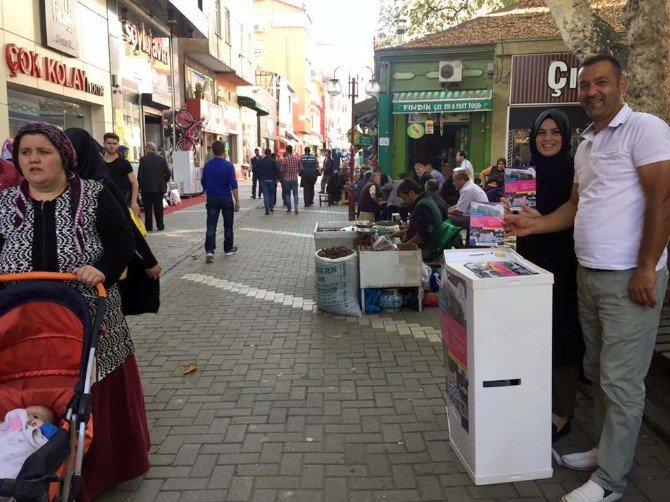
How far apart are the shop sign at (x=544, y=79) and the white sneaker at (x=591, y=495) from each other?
46.5ft

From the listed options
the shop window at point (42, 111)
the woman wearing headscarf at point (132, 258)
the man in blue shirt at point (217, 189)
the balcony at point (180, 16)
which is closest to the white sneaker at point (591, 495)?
the woman wearing headscarf at point (132, 258)

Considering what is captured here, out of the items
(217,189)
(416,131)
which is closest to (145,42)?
(416,131)

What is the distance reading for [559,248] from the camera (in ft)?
10.5

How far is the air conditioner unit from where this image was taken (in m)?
16.5

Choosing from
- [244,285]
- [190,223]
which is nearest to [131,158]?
[190,223]

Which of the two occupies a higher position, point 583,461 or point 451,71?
point 451,71

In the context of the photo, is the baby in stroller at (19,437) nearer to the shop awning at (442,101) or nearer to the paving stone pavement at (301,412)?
the paving stone pavement at (301,412)

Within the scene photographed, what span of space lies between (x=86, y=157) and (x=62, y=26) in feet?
37.5

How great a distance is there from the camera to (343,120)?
141 meters

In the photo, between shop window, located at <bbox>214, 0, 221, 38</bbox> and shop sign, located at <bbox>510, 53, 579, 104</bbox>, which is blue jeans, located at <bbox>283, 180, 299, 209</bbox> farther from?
shop window, located at <bbox>214, 0, 221, 38</bbox>

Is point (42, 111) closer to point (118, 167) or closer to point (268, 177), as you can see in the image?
point (118, 167)

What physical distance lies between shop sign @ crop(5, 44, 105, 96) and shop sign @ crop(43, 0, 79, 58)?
1.18 feet

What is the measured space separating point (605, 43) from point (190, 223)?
10.2m

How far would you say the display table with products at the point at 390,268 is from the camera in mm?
5906
